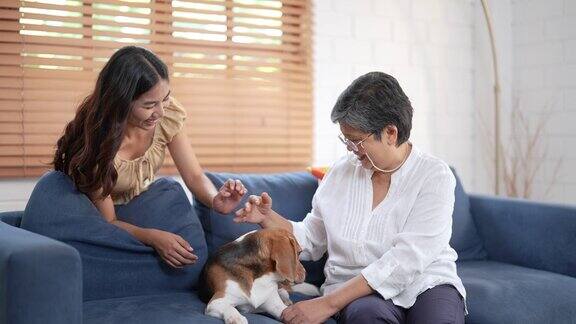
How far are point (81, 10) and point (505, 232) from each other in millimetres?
1991

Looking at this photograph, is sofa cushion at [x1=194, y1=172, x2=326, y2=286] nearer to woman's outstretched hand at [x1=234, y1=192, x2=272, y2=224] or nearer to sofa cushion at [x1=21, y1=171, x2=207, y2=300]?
sofa cushion at [x1=21, y1=171, x2=207, y2=300]

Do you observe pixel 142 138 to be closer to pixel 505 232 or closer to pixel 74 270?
pixel 74 270

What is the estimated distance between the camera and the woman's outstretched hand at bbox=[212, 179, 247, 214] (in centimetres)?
226

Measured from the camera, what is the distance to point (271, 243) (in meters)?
2.12

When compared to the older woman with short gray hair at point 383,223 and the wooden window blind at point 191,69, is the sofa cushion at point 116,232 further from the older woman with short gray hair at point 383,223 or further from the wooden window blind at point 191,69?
the wooden window blind at point 191,69

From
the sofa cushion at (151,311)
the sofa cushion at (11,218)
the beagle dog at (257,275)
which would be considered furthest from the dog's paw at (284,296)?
the sofa cushion at (11,218)

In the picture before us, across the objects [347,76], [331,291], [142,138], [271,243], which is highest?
[347,76]

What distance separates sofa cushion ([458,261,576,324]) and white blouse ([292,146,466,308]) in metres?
0.21

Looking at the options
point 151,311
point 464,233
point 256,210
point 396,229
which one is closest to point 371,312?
point 396,229

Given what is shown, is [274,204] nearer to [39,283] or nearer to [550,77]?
[39,283]

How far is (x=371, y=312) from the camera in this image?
2.00 metres

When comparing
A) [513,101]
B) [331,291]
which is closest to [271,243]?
[331,291]

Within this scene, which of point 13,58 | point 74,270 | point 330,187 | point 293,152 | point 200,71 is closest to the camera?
point 74,270

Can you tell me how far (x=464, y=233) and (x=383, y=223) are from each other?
92cm
